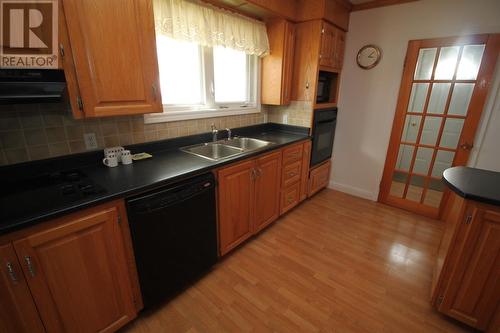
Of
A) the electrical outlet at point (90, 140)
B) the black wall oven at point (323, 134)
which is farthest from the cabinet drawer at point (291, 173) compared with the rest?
the electrical outlet at point (90, 140)

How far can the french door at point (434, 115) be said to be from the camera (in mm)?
2221

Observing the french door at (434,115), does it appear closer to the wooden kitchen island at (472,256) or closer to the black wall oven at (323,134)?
the black wall oven at (323,134)

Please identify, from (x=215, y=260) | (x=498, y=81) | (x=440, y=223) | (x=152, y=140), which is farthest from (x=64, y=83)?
(x=440, y=223)

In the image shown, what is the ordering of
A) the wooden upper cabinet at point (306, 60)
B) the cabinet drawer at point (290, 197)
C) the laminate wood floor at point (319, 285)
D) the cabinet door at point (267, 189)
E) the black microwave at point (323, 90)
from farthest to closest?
the black microwave at point (323, 90)
the cabinet drawer at point (290, 197)
the wooden upper cabinet at point (306, 60)
the cabinet door at point (267, 189)
the laminate wood floor at point (319, 285)

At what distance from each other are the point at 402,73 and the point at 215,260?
2.85m

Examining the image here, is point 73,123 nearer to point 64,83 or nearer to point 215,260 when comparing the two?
point 64,83

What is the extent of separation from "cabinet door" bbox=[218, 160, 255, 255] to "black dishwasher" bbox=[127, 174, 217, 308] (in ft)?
0.40

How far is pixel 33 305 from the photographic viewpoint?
39.3 inches

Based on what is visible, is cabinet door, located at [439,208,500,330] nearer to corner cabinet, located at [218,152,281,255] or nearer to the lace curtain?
corner cabinet, located at [218,152,281,255]

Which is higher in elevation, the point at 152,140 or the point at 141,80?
the point at 141,80

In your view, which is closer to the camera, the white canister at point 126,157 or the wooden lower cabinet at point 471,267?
the wooden lower cabinet at point 471,267

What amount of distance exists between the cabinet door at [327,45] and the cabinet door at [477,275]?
6.72 feet

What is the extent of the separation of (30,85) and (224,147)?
4.89 ft

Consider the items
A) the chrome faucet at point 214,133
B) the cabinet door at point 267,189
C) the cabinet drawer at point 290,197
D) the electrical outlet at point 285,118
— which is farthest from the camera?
the electrical outlet at point 285,118
